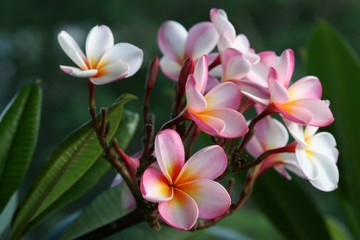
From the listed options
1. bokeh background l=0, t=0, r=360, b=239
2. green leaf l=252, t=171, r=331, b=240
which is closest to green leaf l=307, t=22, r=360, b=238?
green leaf l=252, t=171, r=331, b=240

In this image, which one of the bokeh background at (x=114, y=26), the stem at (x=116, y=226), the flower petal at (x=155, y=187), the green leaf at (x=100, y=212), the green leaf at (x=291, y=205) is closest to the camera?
the flower petal at (x=155, y=187)

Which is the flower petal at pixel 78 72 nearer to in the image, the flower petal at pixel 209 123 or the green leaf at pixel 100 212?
the flower petal at pixel 209 123

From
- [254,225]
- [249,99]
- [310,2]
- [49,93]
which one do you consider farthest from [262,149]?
[310,2]

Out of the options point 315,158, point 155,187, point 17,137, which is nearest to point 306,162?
point 315,158

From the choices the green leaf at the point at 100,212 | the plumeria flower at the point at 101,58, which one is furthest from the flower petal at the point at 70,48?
the green leaf at the point at 100,212

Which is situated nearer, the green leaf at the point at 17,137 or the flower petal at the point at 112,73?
the flower petal at the point at 112,73
